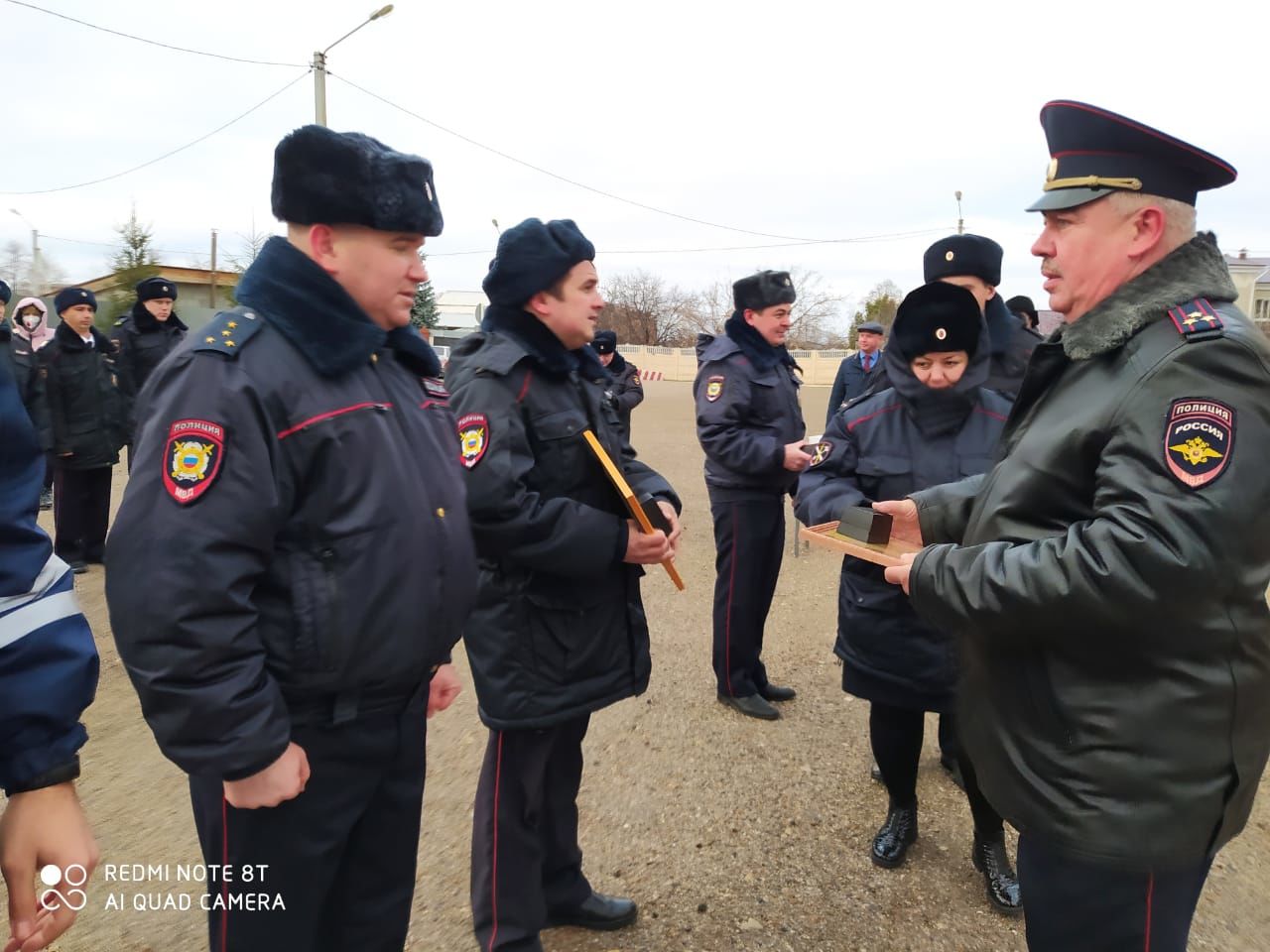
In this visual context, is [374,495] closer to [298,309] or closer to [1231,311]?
[298,309]

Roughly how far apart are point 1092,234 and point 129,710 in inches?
187

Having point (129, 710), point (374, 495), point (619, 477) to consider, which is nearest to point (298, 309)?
point (374, 495)

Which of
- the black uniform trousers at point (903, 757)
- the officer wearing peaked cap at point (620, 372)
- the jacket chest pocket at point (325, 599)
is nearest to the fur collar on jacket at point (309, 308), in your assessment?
the jacket chest pocket at point (325, 599)

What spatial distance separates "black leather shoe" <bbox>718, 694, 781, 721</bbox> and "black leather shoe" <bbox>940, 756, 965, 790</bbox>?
2.85 ft

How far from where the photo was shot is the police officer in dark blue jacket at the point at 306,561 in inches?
58.6

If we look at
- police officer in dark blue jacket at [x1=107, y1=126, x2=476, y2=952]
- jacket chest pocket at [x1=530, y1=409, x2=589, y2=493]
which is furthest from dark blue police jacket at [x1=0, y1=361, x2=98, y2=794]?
jacket chest pocket at [x1=530, y1=409, x2=589, y2=493]

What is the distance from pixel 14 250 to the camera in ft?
133

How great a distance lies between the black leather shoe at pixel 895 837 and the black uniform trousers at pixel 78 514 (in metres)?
6.48

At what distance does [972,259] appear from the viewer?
343 cm

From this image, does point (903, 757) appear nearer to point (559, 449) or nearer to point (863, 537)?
point (863, 537)

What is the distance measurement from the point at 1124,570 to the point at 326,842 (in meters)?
1.72

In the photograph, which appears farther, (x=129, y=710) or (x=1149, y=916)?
(x=129, y=710)

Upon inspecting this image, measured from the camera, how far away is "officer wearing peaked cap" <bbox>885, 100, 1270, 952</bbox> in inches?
59.0

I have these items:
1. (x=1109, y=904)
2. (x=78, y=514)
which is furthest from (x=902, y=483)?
(x=78, y=514)
